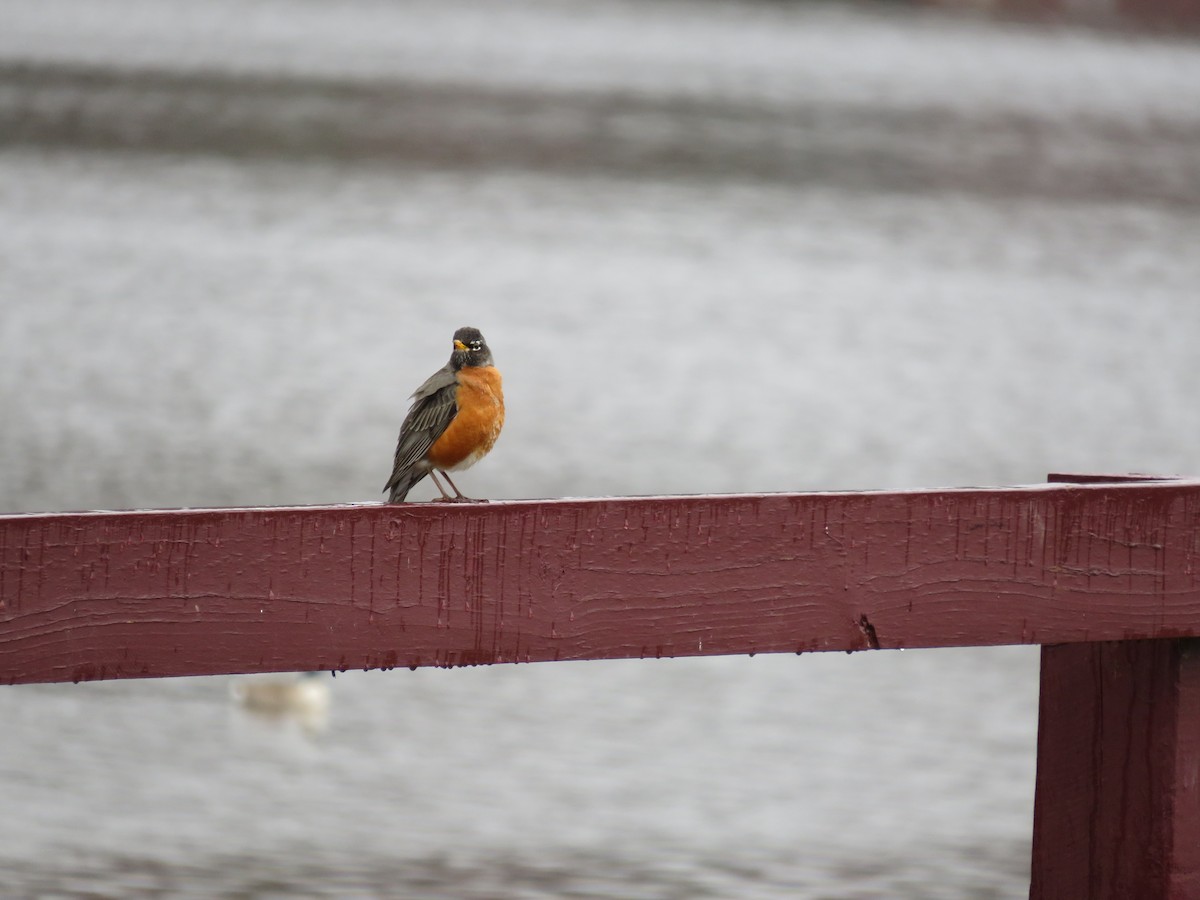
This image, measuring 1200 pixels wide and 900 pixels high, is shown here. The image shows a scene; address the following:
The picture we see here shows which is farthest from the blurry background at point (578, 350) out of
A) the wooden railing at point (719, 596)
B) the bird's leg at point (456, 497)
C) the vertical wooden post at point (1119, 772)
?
the wooden railing at point (719, 596)

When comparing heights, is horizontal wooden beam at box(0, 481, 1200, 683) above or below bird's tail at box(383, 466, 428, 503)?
below

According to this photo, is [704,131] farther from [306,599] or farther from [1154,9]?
[306,599]

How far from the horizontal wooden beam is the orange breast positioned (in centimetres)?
Result: 172

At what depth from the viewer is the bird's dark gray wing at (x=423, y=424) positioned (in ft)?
14.0

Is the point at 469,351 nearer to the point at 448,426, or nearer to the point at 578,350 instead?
the point at 448,426

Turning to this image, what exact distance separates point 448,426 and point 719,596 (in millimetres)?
1782

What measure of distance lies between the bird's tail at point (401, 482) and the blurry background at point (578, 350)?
2.17 m

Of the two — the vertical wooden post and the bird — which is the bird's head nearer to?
the vertical wooden post

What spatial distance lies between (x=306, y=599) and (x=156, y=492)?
10.6m

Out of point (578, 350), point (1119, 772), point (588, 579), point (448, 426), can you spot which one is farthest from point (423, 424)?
point (578, 350)

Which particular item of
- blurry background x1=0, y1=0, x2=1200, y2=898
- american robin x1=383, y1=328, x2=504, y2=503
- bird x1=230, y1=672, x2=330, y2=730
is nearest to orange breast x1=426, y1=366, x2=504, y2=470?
american robin x1=383, y1=328, x2=504, y2=503

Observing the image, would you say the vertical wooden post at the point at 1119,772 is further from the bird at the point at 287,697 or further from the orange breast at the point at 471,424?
the bird at the point at 287,697

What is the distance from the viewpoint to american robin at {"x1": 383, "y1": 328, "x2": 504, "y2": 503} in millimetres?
4258

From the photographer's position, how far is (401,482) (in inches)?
167
